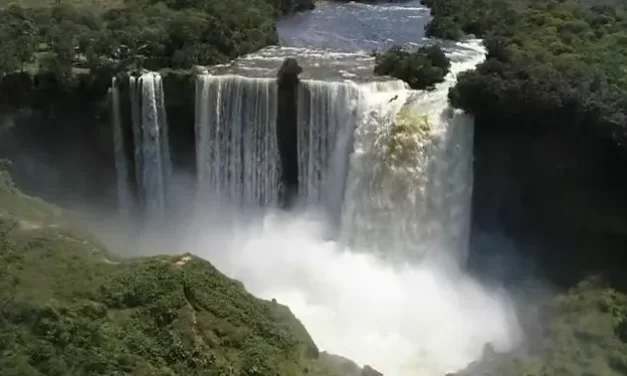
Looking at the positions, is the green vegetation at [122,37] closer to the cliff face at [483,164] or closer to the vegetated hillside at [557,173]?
the cliff face at [483,164]

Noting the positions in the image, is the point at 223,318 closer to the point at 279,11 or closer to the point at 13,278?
the point at 13,278

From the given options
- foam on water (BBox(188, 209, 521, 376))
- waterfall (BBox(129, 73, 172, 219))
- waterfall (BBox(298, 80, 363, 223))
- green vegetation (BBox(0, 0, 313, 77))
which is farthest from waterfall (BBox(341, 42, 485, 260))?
green vegetation (BBox(0, 0, 313, 77))

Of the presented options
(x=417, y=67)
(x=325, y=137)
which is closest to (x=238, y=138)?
(x=325, y=137)

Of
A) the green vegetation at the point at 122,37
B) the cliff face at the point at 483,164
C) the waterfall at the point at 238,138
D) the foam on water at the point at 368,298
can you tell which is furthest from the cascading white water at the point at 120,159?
the foam on water at the point at 368,298

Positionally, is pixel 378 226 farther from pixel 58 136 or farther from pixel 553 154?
pixel 58 136

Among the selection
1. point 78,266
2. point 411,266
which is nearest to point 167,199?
point 411,266

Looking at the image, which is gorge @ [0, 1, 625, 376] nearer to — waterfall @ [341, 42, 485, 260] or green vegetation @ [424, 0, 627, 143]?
waterfall @ [341, 42, 485, 260]
